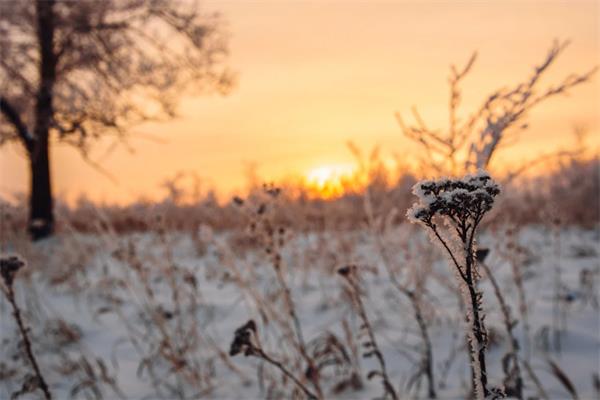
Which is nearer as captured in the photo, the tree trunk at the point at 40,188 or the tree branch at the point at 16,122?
the tree branch at the point at 16,122

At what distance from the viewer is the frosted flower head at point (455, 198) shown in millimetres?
860

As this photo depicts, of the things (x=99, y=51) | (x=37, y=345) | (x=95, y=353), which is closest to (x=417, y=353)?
(x=95, y=353)

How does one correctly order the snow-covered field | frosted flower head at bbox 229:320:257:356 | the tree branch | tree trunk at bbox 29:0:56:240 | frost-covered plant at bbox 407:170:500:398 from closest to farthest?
frost-covered plant at bbox 407:170:500:398, frosted flower head at bbox 229:320:257:356, the snow-covered field, the tree branch, tree trunk at bbox 29:0:56:240

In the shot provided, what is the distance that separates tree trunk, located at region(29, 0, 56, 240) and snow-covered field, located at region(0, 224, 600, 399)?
18.6ft

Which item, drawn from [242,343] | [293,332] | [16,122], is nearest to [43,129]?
[16,122]

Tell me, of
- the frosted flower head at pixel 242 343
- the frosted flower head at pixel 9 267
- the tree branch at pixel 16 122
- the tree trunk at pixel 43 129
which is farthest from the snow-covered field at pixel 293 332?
the tree trunk at pixel 43 129

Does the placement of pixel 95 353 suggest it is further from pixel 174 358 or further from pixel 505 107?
pixel 505 107

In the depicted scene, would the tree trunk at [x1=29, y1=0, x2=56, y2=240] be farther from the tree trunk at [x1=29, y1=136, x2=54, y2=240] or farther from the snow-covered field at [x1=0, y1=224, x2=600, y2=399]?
the snow-covered field at [x1=0, y1=224, x2=600, y2=399]

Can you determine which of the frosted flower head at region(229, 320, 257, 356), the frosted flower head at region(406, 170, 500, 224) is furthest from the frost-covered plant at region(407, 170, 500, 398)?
the frosted flower head at region(229, 320, 257, 356)

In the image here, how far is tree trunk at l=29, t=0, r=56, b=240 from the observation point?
9609 millimetres

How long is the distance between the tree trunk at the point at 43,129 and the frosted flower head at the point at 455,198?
9.04 metres

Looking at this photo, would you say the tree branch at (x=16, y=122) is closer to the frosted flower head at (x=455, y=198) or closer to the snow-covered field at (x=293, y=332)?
the snow-covered field at (x=293, y=332)

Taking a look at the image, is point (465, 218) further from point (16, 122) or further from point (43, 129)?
point (43, 129)

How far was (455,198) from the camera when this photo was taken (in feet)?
2.84
